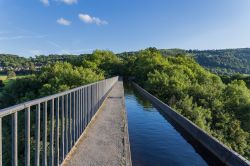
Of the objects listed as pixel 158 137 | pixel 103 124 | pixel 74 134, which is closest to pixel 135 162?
pixel 74 134

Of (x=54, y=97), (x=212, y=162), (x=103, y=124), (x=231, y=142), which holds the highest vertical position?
(x=54, y=97)

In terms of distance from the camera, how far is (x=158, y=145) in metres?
9.56

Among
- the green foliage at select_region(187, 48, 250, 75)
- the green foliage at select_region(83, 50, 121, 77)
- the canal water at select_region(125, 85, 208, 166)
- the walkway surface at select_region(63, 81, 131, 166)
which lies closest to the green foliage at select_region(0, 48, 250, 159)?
the canal water at select_region(125, 85, 208, 166)

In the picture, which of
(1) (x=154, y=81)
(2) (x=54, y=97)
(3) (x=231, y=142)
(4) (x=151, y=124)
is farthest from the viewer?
(1) (x=154, y=81)

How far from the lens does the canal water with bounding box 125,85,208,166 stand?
26.2 feet

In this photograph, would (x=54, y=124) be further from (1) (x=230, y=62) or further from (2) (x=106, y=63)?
(1) (x=230, y=62)

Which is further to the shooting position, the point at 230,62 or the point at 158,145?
the point at 230,62

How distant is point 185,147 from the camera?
966cm

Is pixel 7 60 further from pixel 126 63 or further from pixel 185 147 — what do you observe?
pixel 185 147

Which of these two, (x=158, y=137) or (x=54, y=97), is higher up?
(x=54, y=97)

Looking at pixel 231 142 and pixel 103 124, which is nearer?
pixel 103 124

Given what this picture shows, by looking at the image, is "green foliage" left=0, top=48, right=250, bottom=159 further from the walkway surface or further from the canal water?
the walkway surface

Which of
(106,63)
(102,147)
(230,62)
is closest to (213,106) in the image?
(102,147)

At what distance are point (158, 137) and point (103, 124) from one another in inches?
89.1
